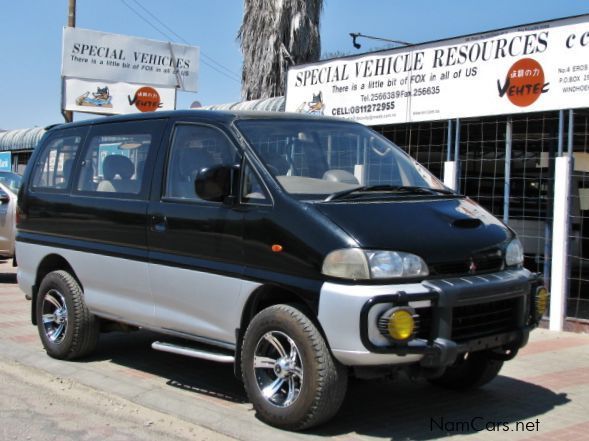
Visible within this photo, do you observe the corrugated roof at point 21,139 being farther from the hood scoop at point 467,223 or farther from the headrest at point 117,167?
the hood scoop at point 467,223

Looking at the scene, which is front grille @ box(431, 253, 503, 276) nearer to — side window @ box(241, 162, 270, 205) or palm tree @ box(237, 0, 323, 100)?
side window @ box(241, 162, 270, 205)

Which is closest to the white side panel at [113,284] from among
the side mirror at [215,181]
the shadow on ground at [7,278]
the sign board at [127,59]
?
the side mirror at [215,181]

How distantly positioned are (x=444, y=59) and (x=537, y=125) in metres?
1.49

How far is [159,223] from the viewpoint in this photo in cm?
560

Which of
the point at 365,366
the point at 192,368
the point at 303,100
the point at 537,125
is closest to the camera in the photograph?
the point at 365,366

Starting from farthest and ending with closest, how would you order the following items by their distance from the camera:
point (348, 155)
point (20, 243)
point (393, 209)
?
point (20, 243), point (348, 155), point (393, 209)

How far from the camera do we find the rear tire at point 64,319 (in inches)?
257

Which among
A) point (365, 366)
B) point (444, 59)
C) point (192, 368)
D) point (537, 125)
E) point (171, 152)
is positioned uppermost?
point (444, 59)

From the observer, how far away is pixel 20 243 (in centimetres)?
725

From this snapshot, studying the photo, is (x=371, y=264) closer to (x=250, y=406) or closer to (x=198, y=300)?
(x=198, y=300)

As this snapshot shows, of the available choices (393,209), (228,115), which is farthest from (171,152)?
(393,209)

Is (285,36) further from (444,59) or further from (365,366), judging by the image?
(365,366)

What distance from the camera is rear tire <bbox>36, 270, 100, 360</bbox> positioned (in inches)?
257

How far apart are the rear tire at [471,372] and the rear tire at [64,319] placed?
3132 millimetres
